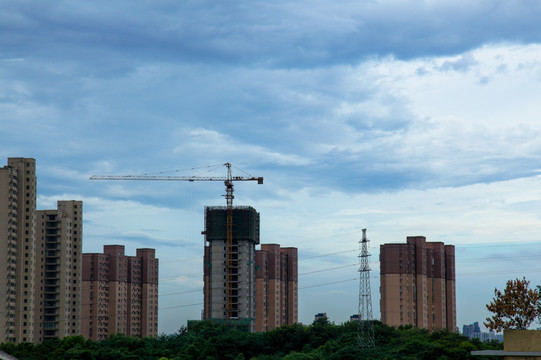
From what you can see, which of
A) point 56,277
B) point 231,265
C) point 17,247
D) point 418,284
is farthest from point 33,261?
point 418,284

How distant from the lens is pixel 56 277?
15762 cm

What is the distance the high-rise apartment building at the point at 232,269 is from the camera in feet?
545

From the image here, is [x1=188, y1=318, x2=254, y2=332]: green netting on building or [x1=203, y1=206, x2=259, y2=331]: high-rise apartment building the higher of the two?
[x1=203, y1=206, x2=259, y2=331]: high-rise apartment building

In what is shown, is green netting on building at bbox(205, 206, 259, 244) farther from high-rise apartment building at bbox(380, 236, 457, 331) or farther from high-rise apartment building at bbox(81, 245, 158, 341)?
high-rise apartment building at bbox(81, 245, 158, 341)

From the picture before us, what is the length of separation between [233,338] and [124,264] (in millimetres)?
79506

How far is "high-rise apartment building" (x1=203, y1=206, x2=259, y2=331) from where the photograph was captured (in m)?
166

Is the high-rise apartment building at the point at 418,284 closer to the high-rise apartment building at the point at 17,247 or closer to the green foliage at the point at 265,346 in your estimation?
the green foliage at the point at 265,346

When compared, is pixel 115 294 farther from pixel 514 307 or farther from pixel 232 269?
pixel 514 307

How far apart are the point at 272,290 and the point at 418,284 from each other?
36.5m

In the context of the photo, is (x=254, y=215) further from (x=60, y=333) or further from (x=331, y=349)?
(x=331, y=349)

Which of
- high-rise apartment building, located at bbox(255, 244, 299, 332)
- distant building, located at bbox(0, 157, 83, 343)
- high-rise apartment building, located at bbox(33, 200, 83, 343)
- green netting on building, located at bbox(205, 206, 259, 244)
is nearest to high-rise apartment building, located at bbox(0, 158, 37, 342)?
distant building, located at bbox(0, 157, 83, 343)

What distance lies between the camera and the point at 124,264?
192m

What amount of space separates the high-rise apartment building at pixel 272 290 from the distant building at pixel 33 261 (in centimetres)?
4449

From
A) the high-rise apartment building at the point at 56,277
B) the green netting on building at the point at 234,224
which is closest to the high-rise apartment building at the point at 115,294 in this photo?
the high-rise apartment building at the point at 56,277
